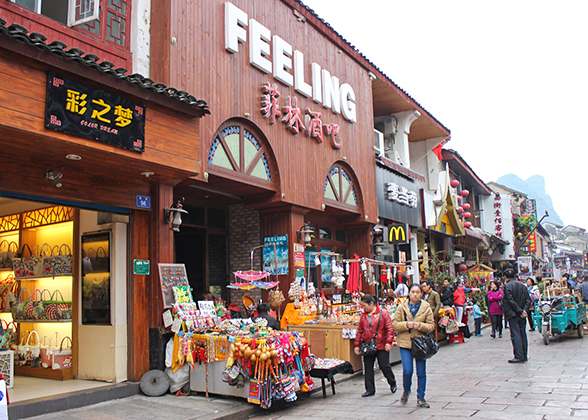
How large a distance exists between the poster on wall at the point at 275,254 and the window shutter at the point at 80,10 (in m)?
6.84

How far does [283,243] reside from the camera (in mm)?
13422

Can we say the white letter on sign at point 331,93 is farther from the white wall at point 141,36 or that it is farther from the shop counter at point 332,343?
the shop counter at point 332,343

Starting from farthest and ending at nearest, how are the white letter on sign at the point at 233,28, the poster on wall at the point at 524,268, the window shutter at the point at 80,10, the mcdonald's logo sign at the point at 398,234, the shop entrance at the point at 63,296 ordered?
the poster on wall at the point at 524,268 < the mcdonald's logo sign at the point at 398,234 < the white letter on sign at the point at 233,28 < the shop entrance at the point at 63,296 < the window shutter at the point at 80,10

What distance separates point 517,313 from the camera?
36.8ft

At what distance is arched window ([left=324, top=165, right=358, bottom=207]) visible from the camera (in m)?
15.6

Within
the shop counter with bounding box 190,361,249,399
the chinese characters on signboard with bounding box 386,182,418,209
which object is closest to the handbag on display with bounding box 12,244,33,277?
the shop counter with bounding box 190,361,249,399

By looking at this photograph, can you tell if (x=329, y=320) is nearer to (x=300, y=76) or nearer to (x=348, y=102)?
(x=300, y=76)

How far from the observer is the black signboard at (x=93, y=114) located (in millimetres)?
6949

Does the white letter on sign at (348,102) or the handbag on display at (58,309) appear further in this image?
the white letter on sign at (348,102)

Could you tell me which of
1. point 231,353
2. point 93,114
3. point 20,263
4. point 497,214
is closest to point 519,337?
point 231,353

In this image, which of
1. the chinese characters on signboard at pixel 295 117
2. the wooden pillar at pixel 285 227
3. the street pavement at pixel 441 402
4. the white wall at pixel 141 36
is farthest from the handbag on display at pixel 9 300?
the chinese characters on signboard at pixel 295 117

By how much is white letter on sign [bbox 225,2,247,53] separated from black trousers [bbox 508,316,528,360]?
857cm

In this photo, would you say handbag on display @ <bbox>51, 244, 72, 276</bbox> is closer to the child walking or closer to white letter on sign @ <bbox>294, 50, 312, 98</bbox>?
white letter on sign @ <bbox>294, 50, 312, 98</bbox>

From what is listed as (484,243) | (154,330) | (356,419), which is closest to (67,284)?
(154,330)
